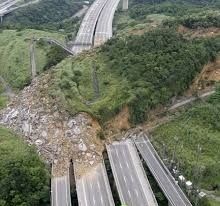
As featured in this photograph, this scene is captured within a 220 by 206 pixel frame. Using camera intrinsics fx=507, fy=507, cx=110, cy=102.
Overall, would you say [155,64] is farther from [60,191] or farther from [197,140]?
[60,191]

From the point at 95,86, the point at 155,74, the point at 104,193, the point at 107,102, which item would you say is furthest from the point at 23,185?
the point at 155,74

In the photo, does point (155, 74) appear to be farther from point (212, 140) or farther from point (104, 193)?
point (104, 193)

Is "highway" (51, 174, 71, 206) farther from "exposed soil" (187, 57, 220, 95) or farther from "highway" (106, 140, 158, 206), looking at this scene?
"exposed soil" (187, 57, 220, 95)

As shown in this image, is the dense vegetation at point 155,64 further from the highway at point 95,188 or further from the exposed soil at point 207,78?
the highway at point 95,188

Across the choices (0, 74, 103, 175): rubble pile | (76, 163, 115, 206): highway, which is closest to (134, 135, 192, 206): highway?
(0, 74, 103, 175): rubble pile

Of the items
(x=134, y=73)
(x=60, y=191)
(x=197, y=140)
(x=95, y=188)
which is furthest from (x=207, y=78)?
(x=60, y=191)
